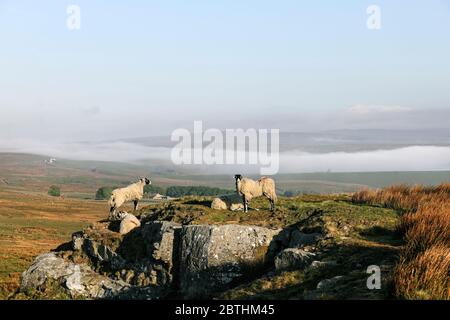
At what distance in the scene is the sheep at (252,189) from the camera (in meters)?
29.8

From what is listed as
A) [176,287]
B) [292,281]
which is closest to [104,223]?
[176,287]

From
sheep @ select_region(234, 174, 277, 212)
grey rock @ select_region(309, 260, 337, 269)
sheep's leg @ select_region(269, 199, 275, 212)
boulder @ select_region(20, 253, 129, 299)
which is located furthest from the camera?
sheep @ select_region(234, 174, 277, 212)

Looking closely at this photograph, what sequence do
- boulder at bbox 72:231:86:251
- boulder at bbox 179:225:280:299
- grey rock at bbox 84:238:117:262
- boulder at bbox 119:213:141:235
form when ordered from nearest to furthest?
boulder at bbox 179:225:280:299
grey rock at bbox 84:238:117:262
boulder at bbox 72:231:86:251
boulder at bbox 119:213:141:235

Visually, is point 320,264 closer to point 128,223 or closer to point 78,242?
point 128,223

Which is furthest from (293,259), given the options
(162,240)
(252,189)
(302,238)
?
(252,189)

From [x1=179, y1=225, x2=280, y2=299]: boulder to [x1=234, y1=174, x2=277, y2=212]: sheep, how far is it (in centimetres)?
571

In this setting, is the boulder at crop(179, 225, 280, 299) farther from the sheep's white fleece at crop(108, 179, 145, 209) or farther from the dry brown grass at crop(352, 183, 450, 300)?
the sheep's white fleece at crop(108, 179, 145, 209)

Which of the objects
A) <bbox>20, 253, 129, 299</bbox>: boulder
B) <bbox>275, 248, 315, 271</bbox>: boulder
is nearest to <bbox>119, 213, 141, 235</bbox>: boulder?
<bbox>20, 253, 129, 299</bbox>: boulder

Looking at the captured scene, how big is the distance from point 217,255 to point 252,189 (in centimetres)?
789

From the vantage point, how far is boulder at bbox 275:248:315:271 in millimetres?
18406

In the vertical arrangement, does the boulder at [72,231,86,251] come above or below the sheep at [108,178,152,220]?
below

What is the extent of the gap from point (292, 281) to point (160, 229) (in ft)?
34.6

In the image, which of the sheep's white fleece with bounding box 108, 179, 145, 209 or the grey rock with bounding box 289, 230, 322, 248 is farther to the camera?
the sheep's white fleece with bounding box 108, 179, 145, 209
